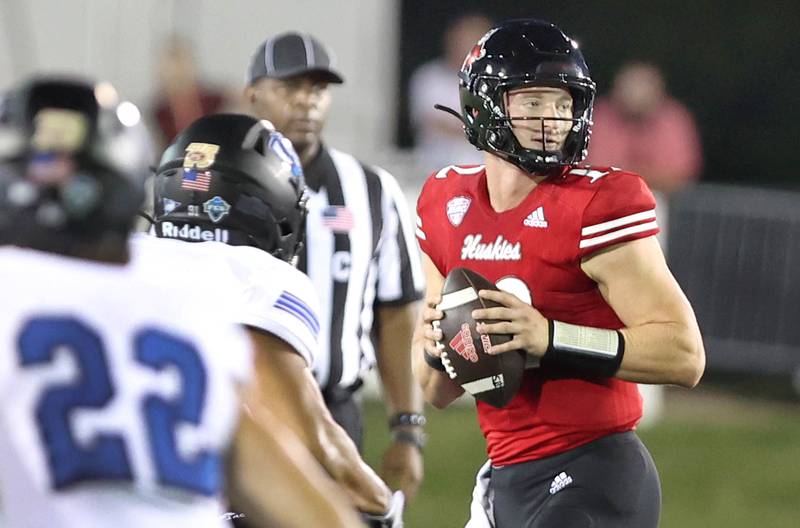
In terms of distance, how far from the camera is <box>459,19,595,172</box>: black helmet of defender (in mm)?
3664

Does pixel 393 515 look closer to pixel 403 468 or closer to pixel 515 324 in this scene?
pixel 515 324

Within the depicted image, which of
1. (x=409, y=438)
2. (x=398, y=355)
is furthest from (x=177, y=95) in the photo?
(x=409, y=438)

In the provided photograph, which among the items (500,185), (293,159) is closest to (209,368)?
(293,159)

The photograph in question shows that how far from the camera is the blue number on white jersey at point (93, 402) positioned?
6.18ft

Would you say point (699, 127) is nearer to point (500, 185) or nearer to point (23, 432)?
point (500, 185)

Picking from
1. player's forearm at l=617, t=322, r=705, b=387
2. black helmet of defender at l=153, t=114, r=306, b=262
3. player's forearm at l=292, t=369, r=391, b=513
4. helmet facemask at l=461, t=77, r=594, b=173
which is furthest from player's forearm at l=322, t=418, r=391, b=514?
helmet facemask at l=461, t=77, r=594, b=173

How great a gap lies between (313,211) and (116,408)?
2711 millimetres

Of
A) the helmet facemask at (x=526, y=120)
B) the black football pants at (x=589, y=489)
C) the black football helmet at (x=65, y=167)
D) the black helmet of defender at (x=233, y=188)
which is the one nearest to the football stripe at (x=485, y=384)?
the black football pants at (x=589, y=489)

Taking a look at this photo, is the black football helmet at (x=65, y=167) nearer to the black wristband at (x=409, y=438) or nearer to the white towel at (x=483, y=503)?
the white towel at (x=483, y=503)

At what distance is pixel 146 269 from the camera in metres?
1.99

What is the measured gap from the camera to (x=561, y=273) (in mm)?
3562

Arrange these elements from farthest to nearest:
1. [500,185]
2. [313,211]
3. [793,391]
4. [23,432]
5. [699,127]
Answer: [699,127], [793,391], [313,211], [500,185], [23,432]

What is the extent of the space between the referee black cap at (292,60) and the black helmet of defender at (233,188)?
1655 millimetres

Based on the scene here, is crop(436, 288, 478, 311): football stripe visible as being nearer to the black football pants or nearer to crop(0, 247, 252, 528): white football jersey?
the black football pants
